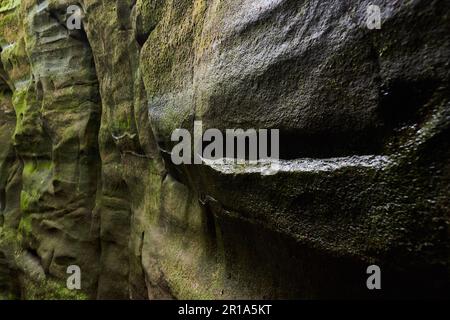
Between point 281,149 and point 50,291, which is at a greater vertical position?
point 281,149

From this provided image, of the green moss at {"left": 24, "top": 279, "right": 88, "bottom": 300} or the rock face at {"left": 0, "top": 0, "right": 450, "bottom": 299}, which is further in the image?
the green moss at {"left": 24, "top": 279, "right": 88, "bottom": 300}

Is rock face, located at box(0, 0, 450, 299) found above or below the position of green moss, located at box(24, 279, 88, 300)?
above

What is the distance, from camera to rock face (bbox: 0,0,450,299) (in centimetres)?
195

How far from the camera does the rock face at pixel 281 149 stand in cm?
195

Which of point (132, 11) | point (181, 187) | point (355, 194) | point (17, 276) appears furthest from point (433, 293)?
point (17, 276)

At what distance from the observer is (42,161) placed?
7.84 meters

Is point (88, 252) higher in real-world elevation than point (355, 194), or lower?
lower

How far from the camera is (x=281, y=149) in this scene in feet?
8.77

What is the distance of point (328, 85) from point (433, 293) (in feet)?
4.19

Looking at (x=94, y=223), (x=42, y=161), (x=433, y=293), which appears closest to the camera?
(x=433, y=293)

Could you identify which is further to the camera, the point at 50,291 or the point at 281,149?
the point at 50,291

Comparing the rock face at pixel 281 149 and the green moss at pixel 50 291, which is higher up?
the rock face at pixel 281 149

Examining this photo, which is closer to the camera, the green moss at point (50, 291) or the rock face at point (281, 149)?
the rock face at point (281, 149)
